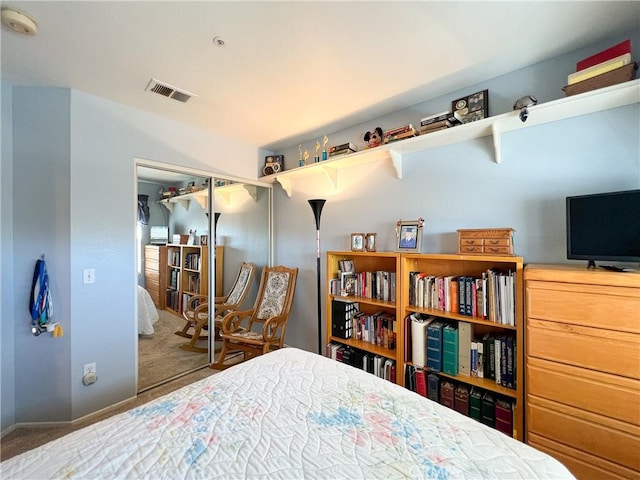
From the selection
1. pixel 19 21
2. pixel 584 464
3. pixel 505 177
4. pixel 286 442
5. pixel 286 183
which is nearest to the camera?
pixel 286 442

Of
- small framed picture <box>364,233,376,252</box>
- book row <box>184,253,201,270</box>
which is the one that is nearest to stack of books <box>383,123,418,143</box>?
small framed picture <box>364,233,376,252</box>

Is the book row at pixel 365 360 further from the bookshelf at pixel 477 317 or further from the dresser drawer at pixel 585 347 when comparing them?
the dresser drawer at pixel 585 347

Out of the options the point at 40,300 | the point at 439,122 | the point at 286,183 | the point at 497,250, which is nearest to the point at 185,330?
the point at 40,300

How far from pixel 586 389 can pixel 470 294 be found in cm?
71

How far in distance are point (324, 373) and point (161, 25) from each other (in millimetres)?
2141

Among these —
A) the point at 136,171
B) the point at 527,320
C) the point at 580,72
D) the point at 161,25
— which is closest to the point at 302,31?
the point at 161,25

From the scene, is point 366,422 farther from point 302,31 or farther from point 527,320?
point 302,31

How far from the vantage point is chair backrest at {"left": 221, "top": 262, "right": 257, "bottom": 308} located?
10.8 ft

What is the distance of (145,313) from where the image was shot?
2.68 metres

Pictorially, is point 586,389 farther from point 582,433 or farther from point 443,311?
point 443,311

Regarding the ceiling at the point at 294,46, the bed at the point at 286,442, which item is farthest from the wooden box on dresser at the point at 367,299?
the ceiling at the point at 294,46

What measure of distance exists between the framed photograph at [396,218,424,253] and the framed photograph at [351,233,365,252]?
13.8 inches

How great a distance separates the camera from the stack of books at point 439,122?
2008 millimetres

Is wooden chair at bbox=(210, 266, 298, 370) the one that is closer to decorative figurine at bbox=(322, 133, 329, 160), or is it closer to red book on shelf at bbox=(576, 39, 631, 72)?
decorative figurine at bbox=(322, 133, 329, 160)
